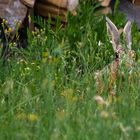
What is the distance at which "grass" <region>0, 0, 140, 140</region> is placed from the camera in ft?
9.91

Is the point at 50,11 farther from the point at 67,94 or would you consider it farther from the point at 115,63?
the point at 67,94

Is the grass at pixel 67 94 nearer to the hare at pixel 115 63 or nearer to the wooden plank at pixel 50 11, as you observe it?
the hare at pixel 115 63

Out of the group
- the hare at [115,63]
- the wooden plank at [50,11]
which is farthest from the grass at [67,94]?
the wooden plank at [50,11]

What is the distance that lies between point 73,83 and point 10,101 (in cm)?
53

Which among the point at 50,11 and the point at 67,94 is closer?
the point at 67,94

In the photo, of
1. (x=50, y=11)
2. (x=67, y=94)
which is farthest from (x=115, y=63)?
(x=67, y=94)

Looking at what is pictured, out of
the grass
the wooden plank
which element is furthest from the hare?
the wooden plank

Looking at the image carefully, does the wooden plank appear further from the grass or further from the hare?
the hare

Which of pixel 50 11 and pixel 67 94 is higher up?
pixel 50 11

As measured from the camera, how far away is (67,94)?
3746 mm

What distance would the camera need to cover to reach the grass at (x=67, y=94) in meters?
3.02

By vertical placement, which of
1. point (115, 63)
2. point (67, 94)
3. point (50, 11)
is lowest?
point (67, 94)

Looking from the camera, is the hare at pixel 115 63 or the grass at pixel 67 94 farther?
the hare at pixel 115 63

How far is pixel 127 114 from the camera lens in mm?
3346
